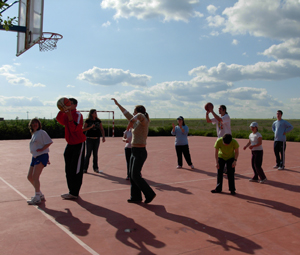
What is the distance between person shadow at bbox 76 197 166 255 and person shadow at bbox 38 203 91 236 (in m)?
0.40

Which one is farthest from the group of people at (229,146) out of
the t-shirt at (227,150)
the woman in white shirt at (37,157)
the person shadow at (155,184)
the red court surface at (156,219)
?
the woman in white shirt at (37,157)

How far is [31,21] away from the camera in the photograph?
9.70 meters

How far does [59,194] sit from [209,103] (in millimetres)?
4295

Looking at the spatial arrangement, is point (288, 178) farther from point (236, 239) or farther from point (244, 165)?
point (236, 239)

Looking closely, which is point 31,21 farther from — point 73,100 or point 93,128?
point 73,100

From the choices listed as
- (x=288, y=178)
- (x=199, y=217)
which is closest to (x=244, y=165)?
(x=288, y=178)

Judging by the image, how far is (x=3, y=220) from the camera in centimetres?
495

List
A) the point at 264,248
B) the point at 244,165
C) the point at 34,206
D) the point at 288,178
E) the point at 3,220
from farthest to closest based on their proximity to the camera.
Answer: the point at 244,165
the point at 288,178
the point at 34,206
the point at 3,220
the point at 264,248

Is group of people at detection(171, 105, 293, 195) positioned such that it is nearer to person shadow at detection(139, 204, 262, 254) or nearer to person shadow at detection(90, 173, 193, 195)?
person shadow at detection(90, 173, 193, 195)

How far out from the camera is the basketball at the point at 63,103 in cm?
576

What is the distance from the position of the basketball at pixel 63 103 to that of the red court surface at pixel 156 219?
6.14ft

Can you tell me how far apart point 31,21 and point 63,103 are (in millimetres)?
5305

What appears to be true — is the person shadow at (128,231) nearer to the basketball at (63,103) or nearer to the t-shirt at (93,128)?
the basketball at (63,103)

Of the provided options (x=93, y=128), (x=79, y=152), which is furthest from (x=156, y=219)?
(x=93, y=128)
